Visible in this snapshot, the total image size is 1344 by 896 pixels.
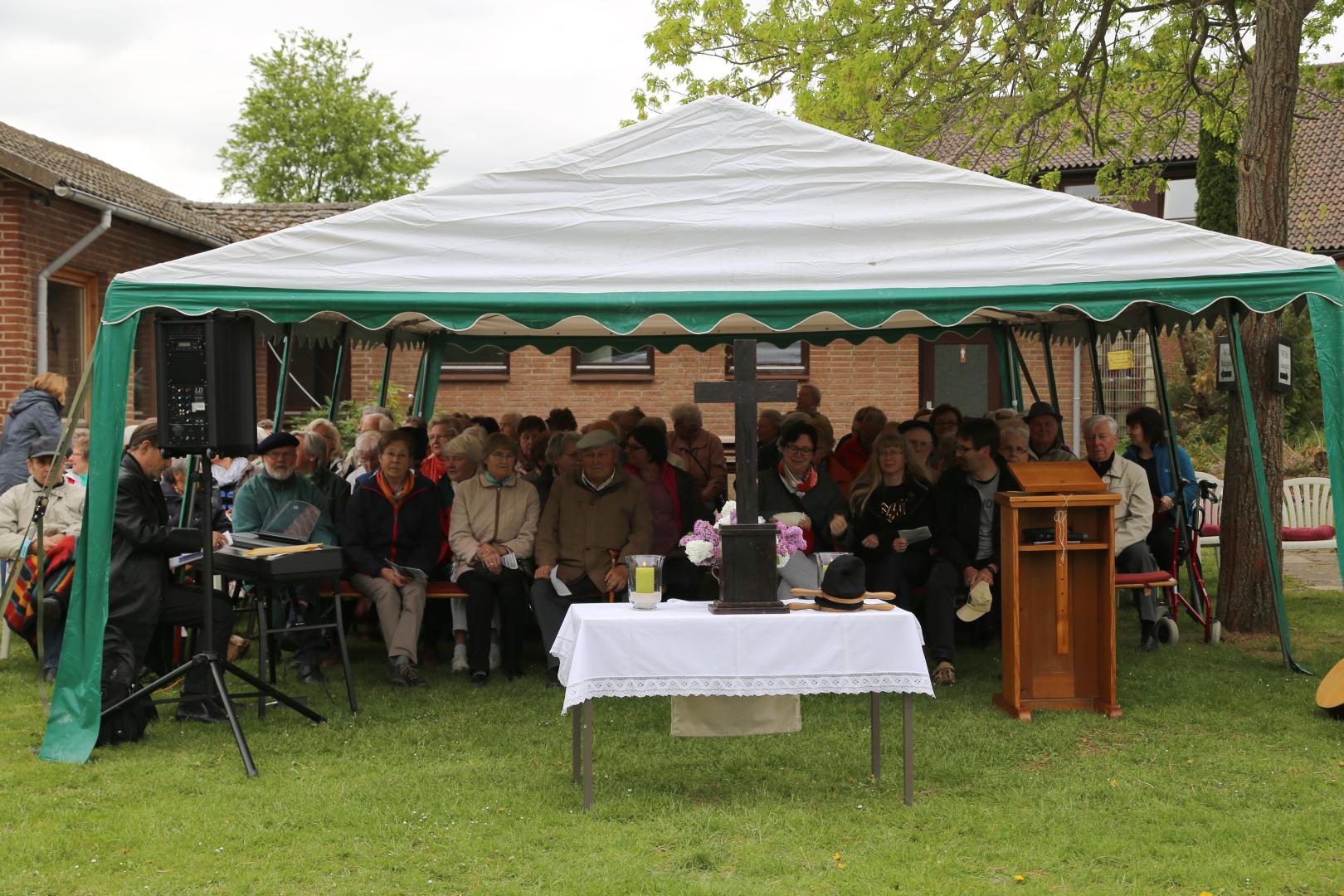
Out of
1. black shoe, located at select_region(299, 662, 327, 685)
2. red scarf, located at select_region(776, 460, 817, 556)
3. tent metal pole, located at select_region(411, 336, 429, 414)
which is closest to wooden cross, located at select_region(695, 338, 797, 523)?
red scarf, located at select_region(776, 460, 817, 556)

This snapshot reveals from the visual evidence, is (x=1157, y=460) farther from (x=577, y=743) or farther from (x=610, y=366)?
(x=610, y=366)

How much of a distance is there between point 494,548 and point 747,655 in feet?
10.4

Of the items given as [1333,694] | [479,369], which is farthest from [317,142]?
[1333,694]

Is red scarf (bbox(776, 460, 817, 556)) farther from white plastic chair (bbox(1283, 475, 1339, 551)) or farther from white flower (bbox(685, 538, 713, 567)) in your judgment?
white plastic chair (bbox(1283, 475, 1339, 551))

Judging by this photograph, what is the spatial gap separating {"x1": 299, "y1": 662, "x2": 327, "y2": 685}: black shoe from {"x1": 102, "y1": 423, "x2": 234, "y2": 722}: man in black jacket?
1017 millimetres

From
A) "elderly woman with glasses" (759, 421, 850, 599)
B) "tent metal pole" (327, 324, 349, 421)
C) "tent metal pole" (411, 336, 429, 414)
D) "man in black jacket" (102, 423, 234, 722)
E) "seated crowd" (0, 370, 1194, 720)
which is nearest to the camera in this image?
"man in black jacket" (102, 423, 234, 722)

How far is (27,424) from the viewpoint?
372 inches

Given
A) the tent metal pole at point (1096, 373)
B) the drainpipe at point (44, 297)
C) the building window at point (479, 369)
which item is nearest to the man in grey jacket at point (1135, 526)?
the tent metal pole at point (1096, 373)

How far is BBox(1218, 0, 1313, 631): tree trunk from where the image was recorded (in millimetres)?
8398

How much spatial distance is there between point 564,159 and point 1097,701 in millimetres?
3952

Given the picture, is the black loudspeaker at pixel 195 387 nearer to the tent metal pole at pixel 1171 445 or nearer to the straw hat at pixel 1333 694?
the straw hat at pixel 1333 694

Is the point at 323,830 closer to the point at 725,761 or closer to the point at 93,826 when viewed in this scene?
the point at 93,826

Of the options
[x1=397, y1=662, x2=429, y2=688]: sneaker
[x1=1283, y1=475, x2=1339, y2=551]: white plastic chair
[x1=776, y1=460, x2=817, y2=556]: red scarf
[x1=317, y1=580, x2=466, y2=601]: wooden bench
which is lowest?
[x1=397, y1=662, x2=429, y2=688]: sneaker

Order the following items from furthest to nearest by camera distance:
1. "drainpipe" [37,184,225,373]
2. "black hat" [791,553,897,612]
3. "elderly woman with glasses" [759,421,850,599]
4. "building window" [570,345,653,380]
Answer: "building window" [570,345,653,380], "drainpipe" [37,184,225,373], "elderly woman with glasses" [759,421,850,599], "black hat" [791,553,897,612]
